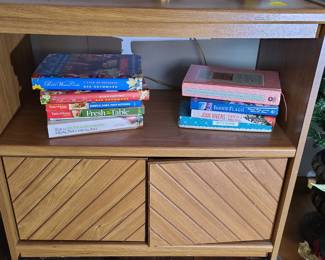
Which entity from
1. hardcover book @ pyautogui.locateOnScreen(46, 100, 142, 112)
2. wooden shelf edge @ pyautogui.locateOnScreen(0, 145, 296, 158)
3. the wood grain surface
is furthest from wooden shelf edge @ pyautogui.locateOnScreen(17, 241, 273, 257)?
hardcover book @ pyautogui.locateOnScreen(46, 100, 142, 112)

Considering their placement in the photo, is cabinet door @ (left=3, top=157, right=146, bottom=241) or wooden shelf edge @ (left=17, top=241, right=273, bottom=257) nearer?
cabinet door @ (left=3, top=157, right=146, bottom=241)

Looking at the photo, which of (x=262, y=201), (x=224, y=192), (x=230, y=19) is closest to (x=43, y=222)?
(x=224, y=192)

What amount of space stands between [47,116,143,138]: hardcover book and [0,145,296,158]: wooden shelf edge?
0.06 m

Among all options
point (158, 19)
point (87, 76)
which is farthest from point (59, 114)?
point (158, 19)

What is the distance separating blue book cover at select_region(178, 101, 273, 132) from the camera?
101 cm

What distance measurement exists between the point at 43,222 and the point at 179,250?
0.41 m

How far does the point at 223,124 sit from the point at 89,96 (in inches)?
14.9

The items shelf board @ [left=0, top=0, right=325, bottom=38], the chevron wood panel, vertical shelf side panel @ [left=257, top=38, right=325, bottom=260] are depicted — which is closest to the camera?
shelf board @ [left=0, top=0, right=325, bottom=38]

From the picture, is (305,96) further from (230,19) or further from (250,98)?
(230,19)

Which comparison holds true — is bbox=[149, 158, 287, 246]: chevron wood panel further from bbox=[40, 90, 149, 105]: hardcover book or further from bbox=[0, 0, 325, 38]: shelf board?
bbox=[0, 0, 325, 38]: shelf board

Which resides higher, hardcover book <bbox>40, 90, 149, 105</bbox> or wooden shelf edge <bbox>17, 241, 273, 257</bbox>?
hardcover book <bbox>40, 90, 149, 105</bbox>

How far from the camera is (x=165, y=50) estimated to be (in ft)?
4.04

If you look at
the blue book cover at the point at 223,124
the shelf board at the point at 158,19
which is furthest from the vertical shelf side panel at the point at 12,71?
the blue book cover at the point at 223,124

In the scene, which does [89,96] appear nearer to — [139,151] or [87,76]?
[87,76]
